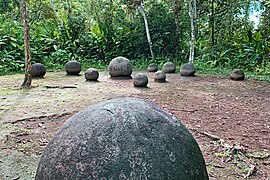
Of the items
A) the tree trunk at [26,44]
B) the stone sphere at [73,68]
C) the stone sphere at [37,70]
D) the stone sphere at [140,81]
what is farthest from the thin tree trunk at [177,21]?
the tree trunk at [26,44]

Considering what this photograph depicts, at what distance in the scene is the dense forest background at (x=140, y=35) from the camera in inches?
561

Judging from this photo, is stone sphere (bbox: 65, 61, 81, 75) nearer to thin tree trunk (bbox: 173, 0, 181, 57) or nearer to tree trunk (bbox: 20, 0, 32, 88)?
tree trunk (bbox: 20, 0, 32, 88)

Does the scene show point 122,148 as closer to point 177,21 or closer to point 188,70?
point 188,70

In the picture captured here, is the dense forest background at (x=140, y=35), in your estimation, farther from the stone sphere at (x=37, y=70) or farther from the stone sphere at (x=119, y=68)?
the stone sphere at (x=119, y=68)

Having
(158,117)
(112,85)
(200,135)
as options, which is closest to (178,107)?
(200,135)

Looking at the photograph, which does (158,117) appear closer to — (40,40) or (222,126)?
(222,126)

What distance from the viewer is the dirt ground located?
3.64m

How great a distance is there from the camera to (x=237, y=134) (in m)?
4.64

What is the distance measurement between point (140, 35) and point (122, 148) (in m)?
14.4

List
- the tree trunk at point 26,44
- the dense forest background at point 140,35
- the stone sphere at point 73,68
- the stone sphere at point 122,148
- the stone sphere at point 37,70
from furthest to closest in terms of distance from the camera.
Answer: the dense forest background at point 140,35, the stone sphere at point 73,68, the stone sphere at point 37,70, the tree trunk at point 26,44, the stone sphere at point 122,148

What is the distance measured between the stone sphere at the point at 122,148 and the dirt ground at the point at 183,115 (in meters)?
1.52

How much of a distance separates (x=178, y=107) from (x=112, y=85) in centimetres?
352

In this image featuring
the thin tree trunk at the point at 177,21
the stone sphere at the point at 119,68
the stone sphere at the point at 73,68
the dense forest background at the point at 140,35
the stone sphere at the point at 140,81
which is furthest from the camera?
the thin tree trunk at the point at 177,21

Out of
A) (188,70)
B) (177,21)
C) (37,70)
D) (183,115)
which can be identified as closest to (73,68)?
(37,70)
